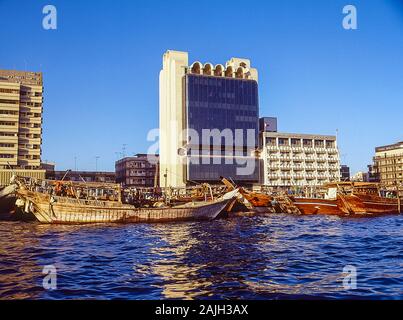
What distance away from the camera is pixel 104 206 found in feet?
119

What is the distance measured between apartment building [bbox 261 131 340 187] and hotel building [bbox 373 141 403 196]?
17060mm

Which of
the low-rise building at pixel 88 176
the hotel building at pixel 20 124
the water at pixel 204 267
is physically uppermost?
the hotel building at pixel 20 124

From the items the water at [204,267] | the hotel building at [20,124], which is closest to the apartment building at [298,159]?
the hotel building at [20,124]

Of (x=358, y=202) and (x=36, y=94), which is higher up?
(x=36, y=94)

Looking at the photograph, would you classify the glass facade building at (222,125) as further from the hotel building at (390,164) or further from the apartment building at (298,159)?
the hotel building at (390,164)

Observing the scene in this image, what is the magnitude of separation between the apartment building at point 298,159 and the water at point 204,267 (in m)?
74.2

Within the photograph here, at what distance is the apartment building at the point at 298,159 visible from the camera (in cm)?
9706

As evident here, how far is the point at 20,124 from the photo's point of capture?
74188 mm

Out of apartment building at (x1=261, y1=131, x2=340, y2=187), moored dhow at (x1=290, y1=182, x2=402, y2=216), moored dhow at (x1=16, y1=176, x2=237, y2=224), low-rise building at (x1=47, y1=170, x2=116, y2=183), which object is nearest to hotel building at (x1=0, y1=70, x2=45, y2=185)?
low-rise building at (x1=47, y1=170, x2=116, y2=183)

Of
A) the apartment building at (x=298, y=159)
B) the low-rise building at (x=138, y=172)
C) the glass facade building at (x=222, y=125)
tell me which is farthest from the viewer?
the low-rise building at (x=138, y=172)

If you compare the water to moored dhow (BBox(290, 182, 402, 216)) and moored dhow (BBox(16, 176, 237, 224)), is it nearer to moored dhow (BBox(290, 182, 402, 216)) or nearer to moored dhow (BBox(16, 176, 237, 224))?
moored dhow (BBox(16, 176, 237, 224))

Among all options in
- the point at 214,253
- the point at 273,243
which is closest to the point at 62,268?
the point at 214,253

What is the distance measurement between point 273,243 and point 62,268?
11921 mm
